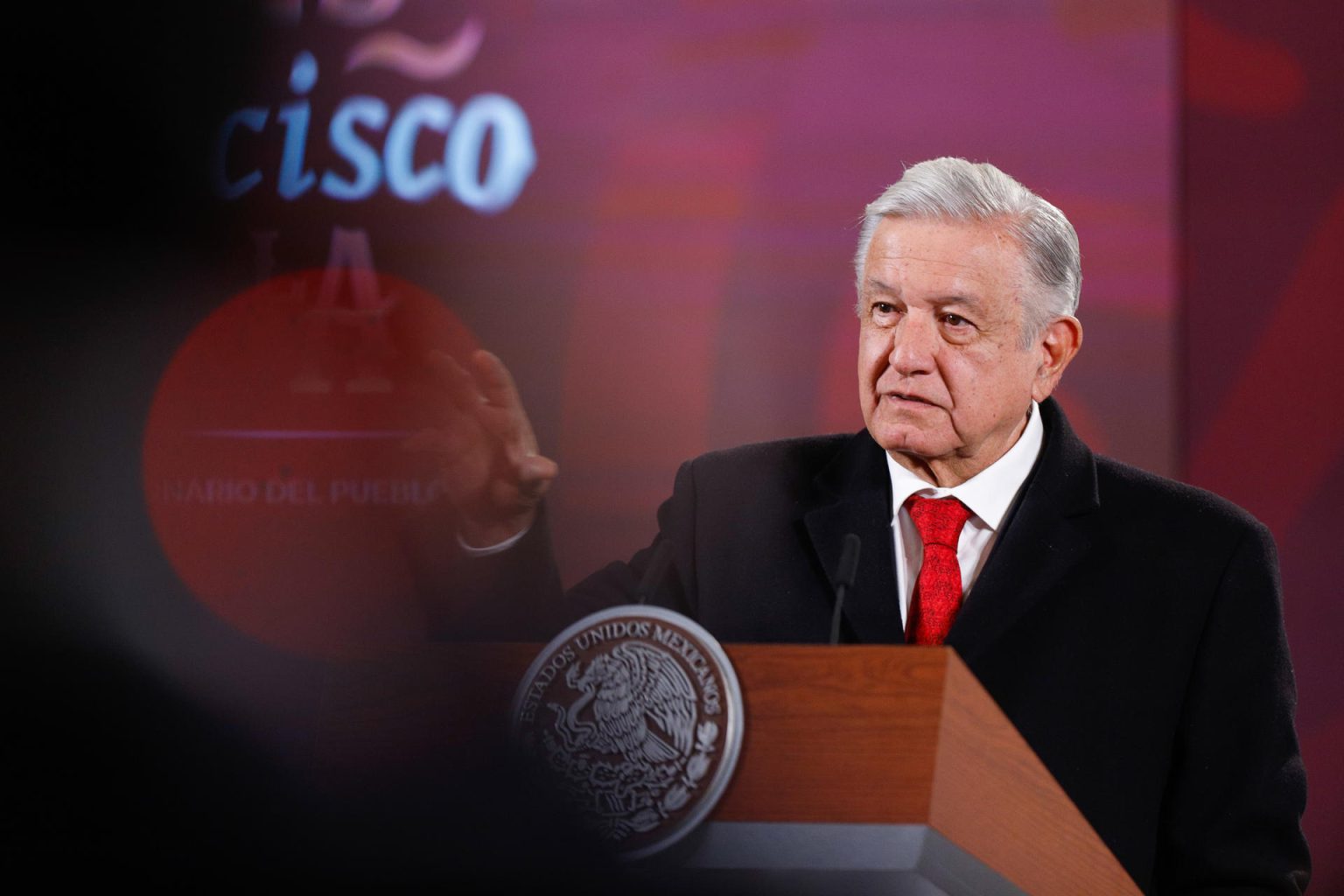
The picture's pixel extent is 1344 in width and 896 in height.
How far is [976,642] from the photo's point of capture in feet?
4.73

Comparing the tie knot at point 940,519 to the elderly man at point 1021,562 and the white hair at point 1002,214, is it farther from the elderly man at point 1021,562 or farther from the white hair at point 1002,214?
the white hair at point 1002,214

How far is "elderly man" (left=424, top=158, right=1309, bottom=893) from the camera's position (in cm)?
144

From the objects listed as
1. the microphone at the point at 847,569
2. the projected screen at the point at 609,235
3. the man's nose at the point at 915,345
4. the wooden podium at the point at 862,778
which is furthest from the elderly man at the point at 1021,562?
the projected screen at the point at 609,235

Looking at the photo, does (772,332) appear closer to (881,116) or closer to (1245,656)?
(881,116)

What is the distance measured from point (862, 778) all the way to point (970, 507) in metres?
0.70

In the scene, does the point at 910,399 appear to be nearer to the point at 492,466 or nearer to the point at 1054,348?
the point at 1054,348

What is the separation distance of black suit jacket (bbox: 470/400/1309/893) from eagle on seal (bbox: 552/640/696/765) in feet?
1.78

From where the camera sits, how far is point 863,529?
157cm

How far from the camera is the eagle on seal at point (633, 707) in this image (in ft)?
3.09

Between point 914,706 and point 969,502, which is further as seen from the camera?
point 969,502

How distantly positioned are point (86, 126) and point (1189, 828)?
2416 millimetres

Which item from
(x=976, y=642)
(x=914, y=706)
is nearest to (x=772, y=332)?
(x=976, y=642)

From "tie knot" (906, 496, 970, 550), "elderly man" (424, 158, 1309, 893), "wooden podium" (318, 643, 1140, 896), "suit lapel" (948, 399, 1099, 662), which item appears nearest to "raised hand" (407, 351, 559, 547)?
"elderly man" (424, 158, 1309, 893)

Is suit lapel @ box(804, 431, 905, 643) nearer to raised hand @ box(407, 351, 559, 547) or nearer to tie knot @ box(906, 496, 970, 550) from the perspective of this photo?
tie knot @ box(906, 496, 970, 550)
